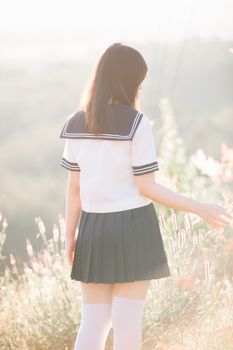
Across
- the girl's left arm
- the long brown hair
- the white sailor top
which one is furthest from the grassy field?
the long brown hair

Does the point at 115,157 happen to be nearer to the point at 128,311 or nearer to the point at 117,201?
the point at 117,201

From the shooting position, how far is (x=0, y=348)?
381cm

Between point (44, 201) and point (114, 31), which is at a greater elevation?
point (114, 31)

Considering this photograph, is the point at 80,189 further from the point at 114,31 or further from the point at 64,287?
the point at 114,31

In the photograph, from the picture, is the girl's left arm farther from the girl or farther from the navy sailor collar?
the navy sailor collar

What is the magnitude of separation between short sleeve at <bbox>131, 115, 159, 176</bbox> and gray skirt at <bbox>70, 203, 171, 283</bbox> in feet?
0.48

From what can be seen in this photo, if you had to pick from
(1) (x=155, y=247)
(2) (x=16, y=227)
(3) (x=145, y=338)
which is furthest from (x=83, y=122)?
(2) (x=16, y=227)

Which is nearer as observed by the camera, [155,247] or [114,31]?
[155,247]

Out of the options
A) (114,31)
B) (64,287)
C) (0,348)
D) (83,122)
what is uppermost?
(114,31)

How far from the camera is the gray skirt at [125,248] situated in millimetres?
2602

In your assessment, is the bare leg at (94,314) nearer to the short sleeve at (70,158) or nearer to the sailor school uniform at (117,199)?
the sailor school uniform at (117,199)

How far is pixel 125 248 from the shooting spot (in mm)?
2617

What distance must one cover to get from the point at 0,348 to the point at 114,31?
7.27 ft

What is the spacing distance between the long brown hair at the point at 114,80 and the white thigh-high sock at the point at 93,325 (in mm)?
585
